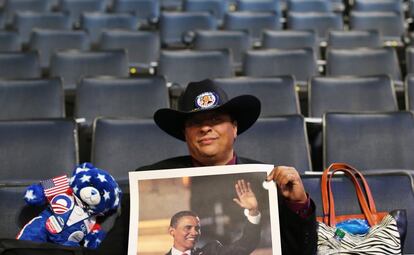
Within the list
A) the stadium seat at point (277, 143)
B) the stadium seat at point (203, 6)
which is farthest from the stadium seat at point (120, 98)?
the stadium seat at point (203, 6)

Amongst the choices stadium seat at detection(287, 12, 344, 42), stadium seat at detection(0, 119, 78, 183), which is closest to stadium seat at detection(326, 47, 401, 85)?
stadium seat at detection(287, 12, 344, 42)

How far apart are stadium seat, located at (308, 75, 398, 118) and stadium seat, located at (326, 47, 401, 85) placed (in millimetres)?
621

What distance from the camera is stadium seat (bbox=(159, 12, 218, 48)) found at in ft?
14.6

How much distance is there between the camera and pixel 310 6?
17.0ft

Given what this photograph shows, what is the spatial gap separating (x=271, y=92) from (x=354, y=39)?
4.96 feet

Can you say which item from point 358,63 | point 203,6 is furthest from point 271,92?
point 203,6

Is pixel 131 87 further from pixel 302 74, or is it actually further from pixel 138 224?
pixel 138 224

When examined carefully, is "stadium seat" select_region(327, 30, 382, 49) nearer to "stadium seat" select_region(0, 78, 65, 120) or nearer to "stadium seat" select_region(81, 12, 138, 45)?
"stadium seat" select_region(81, 12, 138, 45)

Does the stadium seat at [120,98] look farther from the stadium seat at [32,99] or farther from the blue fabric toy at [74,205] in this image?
the blue fabric toy at [74,205]

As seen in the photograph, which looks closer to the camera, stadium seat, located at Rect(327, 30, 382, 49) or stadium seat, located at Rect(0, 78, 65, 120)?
stadium seat, located at Rect(0, 78, 65, 120)

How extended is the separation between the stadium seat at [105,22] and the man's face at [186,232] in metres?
3.44

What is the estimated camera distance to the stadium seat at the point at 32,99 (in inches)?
103

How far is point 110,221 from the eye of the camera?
1.57m

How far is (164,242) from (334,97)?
1.62m
